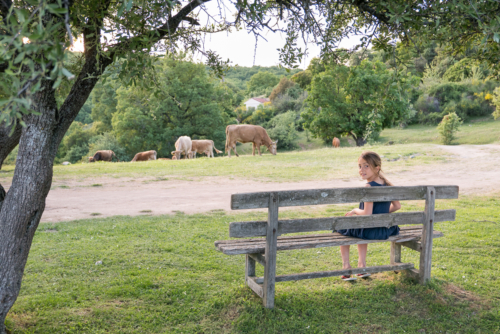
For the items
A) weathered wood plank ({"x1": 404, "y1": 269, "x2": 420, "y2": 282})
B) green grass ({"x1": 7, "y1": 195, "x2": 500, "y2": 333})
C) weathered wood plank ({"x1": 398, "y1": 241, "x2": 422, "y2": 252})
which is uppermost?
weathered wood plank ({"x1": 398, "y1": 241, "x2": 422, "y2": 252})

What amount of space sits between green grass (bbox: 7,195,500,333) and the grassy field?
27.0 ft

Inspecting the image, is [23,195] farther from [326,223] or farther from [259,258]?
[326,223]

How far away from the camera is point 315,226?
4.30m

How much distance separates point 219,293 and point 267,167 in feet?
42.4

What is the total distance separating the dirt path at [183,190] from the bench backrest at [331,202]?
6.06m

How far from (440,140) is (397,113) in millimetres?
3483

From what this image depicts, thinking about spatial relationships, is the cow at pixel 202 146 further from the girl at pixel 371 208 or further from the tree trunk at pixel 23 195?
the tree trunk at pixel 23 195

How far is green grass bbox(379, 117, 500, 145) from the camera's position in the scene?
93.7 feet

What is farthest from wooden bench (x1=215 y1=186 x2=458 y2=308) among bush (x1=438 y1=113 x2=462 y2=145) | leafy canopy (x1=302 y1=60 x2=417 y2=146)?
leafy canopy (x1=302 y1=60 x2=417 y2=146)

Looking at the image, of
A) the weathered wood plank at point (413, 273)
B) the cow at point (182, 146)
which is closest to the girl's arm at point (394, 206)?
the weathered wood plank at point (413, 273)

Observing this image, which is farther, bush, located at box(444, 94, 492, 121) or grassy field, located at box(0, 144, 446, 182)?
bush, located at box(444, 94, 492, 121)

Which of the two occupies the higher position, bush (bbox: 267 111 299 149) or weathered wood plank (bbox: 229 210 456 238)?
bush (bbox: 267 111 299 149)

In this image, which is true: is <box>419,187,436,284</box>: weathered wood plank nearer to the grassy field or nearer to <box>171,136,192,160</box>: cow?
the grassy field

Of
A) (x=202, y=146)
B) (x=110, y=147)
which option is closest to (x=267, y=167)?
(x=202, y=146)
